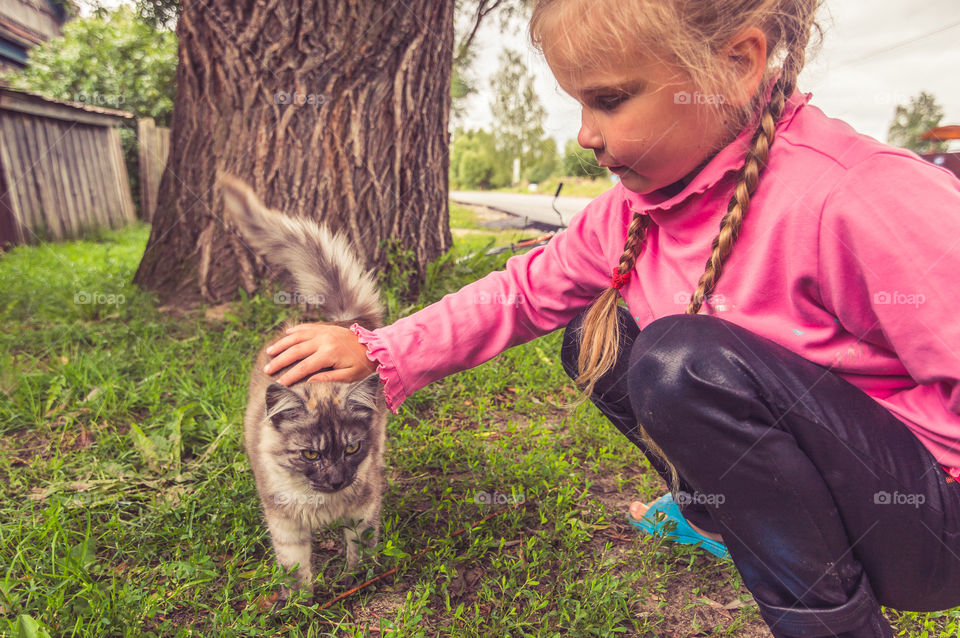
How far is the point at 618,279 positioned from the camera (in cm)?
177

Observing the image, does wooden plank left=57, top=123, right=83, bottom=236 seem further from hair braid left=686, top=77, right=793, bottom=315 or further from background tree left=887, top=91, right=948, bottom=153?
background tree left=887, top=91, right=948, bottom=153

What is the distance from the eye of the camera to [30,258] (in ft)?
20.2

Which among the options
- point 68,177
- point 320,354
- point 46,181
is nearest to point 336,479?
point 320,354

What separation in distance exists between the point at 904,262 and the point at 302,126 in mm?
3098

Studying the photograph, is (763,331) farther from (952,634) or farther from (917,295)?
(952,634)

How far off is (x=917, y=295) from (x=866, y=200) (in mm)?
220

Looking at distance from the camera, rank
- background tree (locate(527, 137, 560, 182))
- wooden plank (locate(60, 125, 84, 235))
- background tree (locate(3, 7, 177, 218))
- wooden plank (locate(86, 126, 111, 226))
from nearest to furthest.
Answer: wooden plank (locate(60, 125, 84, 235))
wooden plank (locate(86, 126, 111, 226))
background tree (locate(3, 7, 177, 218))
background tree (locate(527, 137, 560, 182))

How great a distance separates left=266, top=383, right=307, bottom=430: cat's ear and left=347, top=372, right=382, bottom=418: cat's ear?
0.17 m

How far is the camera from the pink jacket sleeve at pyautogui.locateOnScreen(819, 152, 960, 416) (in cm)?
116

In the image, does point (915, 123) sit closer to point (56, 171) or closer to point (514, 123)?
point (514, 123)

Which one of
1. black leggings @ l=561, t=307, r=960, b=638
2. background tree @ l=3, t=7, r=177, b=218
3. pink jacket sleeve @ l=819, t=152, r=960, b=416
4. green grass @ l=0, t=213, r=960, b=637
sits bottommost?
green grass @ l=0, t=213, r=960, b=637

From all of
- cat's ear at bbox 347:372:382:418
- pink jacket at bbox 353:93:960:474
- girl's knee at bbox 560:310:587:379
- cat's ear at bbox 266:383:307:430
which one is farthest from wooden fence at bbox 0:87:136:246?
girl's knee at bbox 560:310:587:379

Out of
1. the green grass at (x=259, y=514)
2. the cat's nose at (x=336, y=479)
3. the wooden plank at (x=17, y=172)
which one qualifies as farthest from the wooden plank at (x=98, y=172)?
the cat's nose at (x=336, y=479)

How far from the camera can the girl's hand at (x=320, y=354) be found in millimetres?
1669
